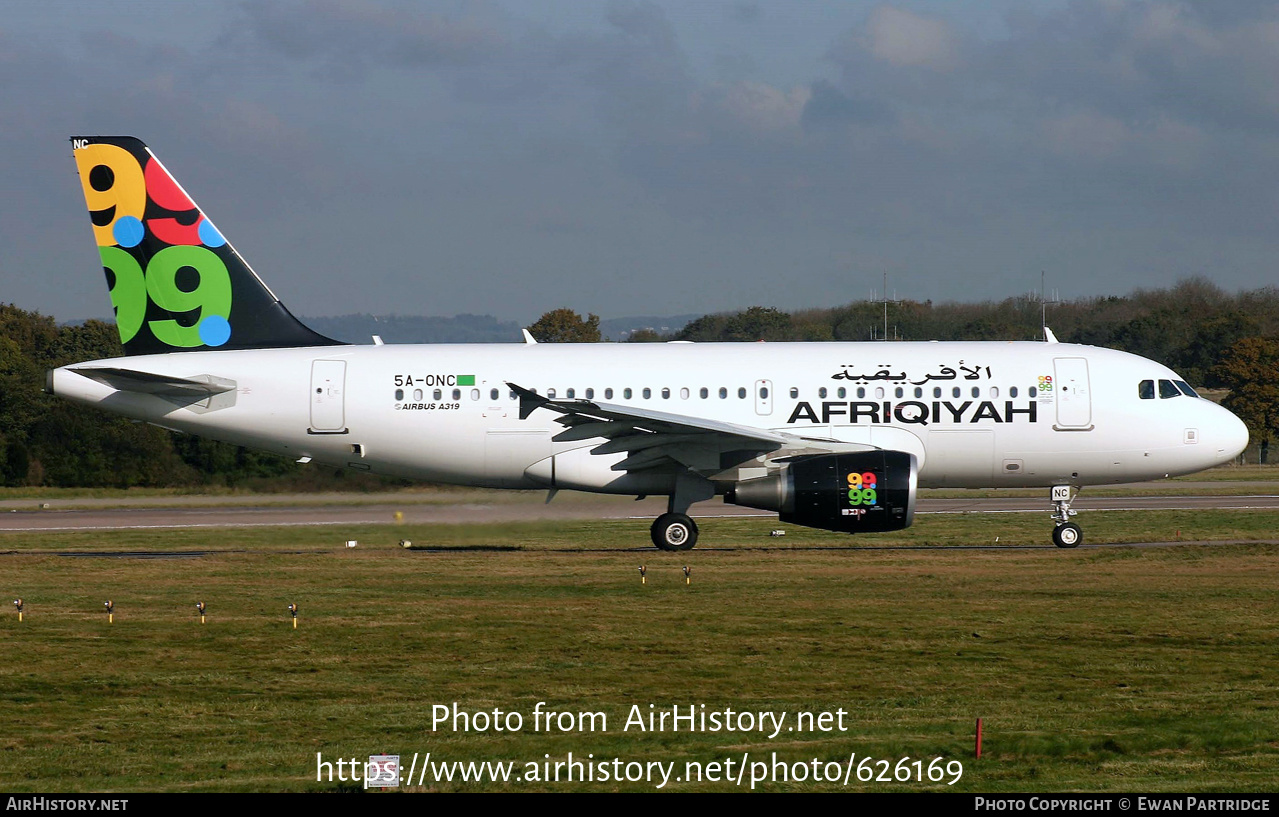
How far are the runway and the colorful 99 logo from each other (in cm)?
431

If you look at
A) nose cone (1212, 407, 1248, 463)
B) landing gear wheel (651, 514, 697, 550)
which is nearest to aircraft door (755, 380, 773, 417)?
landing gear wheel (651, 514, 697, 550)

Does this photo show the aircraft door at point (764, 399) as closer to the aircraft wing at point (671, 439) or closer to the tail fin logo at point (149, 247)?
the aircraft wing at point (671, 439)

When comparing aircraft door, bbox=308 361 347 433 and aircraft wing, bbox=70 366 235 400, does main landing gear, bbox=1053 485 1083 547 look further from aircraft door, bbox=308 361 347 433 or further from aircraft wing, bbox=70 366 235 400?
aircraft wing, bbox=70 366 235 400

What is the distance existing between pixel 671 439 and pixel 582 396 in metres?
2.55

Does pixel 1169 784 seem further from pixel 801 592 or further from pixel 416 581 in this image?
pixel 416 581

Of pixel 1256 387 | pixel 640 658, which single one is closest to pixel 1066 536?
pixel 640 658

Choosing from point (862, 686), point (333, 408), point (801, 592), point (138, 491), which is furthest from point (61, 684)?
point (138, 491)

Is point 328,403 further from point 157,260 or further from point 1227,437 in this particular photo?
point 1227,437

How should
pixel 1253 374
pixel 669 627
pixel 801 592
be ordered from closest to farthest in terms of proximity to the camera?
1. pixel 669 627
2. pixel 801 592
3. pixel 1253 374

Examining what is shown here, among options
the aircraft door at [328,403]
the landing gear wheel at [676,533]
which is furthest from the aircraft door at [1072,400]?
the aircraft door at [328,403]

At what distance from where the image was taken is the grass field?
1065cm

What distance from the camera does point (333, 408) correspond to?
26.7m

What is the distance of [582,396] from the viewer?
87.5 feet
